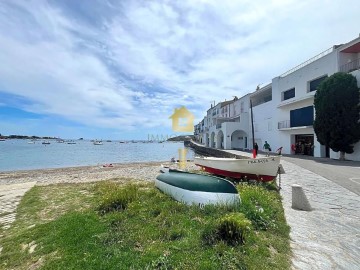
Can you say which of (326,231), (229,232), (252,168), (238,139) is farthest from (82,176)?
(238,139)

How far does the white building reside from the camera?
21812 mm

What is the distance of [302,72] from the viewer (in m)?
26.9

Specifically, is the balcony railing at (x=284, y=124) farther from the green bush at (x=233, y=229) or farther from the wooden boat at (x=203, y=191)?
the green bush at (x=233, y=229)

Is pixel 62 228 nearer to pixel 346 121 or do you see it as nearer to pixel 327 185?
pixel 327 185

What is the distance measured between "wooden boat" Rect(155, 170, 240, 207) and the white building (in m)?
19.0

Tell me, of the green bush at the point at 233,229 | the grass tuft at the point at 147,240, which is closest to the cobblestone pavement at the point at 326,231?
the grass tuft at the point at 147,240

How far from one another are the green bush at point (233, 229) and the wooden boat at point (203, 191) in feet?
5.35

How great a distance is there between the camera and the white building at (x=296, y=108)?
21.8 meters

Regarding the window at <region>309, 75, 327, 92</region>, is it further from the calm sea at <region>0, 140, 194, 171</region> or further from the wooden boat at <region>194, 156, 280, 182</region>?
the wooden boat at <region>194, 156, 280, 182</region>

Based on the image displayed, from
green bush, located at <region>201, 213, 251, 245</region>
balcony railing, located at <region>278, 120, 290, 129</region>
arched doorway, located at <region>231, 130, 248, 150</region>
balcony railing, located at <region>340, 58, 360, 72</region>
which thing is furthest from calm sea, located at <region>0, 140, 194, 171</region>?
balcony railing, located at <region>340, 58, 360, 72</region>

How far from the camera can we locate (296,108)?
28672 mm

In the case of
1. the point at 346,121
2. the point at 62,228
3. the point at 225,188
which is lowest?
the point at 62,228

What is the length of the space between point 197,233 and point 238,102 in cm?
4712

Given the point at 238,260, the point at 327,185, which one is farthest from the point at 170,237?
the point at 327,185
